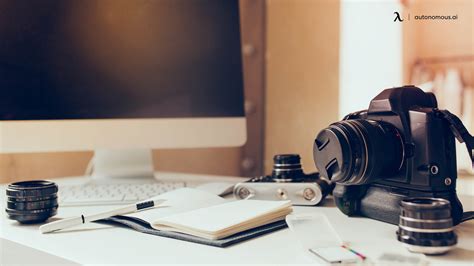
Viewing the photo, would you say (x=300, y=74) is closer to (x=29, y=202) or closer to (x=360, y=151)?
(x=360, y=151)

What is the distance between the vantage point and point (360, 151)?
0.58 meters

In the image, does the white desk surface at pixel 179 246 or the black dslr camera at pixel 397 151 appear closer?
the white desk surface at pixel 179 246

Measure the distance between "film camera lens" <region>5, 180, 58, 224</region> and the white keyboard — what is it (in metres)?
0.11

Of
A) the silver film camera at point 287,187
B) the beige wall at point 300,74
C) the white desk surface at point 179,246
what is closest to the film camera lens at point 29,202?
the white desk surface at point 179,246

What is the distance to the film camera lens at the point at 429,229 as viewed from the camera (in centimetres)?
47

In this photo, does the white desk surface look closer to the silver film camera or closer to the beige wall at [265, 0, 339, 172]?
the silver film camera

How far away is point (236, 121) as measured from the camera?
37.3 inches

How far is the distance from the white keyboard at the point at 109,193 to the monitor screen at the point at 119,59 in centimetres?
12

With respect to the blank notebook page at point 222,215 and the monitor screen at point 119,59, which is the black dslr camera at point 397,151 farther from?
the monitor screen at point 119,59

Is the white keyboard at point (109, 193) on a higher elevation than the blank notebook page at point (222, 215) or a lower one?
lower

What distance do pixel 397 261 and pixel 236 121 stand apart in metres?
0.54

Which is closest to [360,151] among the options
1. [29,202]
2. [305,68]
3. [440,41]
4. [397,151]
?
[397,151]

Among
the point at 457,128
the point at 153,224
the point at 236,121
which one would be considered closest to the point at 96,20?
the point at 236,121

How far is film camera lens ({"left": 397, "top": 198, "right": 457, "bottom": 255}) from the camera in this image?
0.47 m
